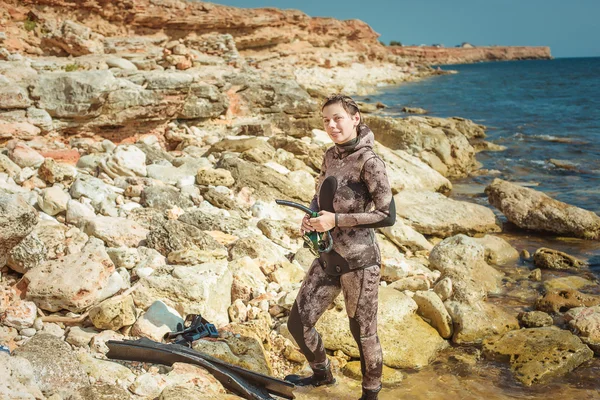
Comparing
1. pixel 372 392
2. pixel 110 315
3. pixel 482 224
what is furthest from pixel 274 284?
pixel 482 224

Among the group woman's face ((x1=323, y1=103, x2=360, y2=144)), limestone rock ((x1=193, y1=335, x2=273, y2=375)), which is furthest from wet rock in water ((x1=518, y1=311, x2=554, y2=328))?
woman's face ((x1=323, y1=103, x2=360, y2=144))

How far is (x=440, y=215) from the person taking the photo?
9.60 metres

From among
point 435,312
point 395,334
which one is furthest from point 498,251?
point 395,334

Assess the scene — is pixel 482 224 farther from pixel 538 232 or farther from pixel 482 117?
pixel 482 117

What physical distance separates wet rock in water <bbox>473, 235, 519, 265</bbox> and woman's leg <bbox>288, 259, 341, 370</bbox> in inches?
218

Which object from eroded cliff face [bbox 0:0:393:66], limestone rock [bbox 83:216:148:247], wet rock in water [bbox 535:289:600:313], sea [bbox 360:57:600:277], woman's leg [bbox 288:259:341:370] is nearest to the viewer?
woman's leg [bbox 288:259:341:370]

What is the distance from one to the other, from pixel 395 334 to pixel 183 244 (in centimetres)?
269

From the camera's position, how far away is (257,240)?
648cm

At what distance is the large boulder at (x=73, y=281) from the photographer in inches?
185

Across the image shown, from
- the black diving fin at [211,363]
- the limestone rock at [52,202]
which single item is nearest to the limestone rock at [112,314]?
the black diving fin at [211,363]

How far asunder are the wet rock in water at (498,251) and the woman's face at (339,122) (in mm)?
5808

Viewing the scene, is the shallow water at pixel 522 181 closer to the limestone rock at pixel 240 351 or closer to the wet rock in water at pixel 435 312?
the wet rock in water at pixel 435 312

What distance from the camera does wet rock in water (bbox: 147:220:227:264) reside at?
18.9 ft

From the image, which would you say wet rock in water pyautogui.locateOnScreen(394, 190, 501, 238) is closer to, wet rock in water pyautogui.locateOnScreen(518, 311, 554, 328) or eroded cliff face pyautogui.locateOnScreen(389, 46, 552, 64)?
wet rock in water pyautogui.locateOnScreen(518, 311, 554, 328)
